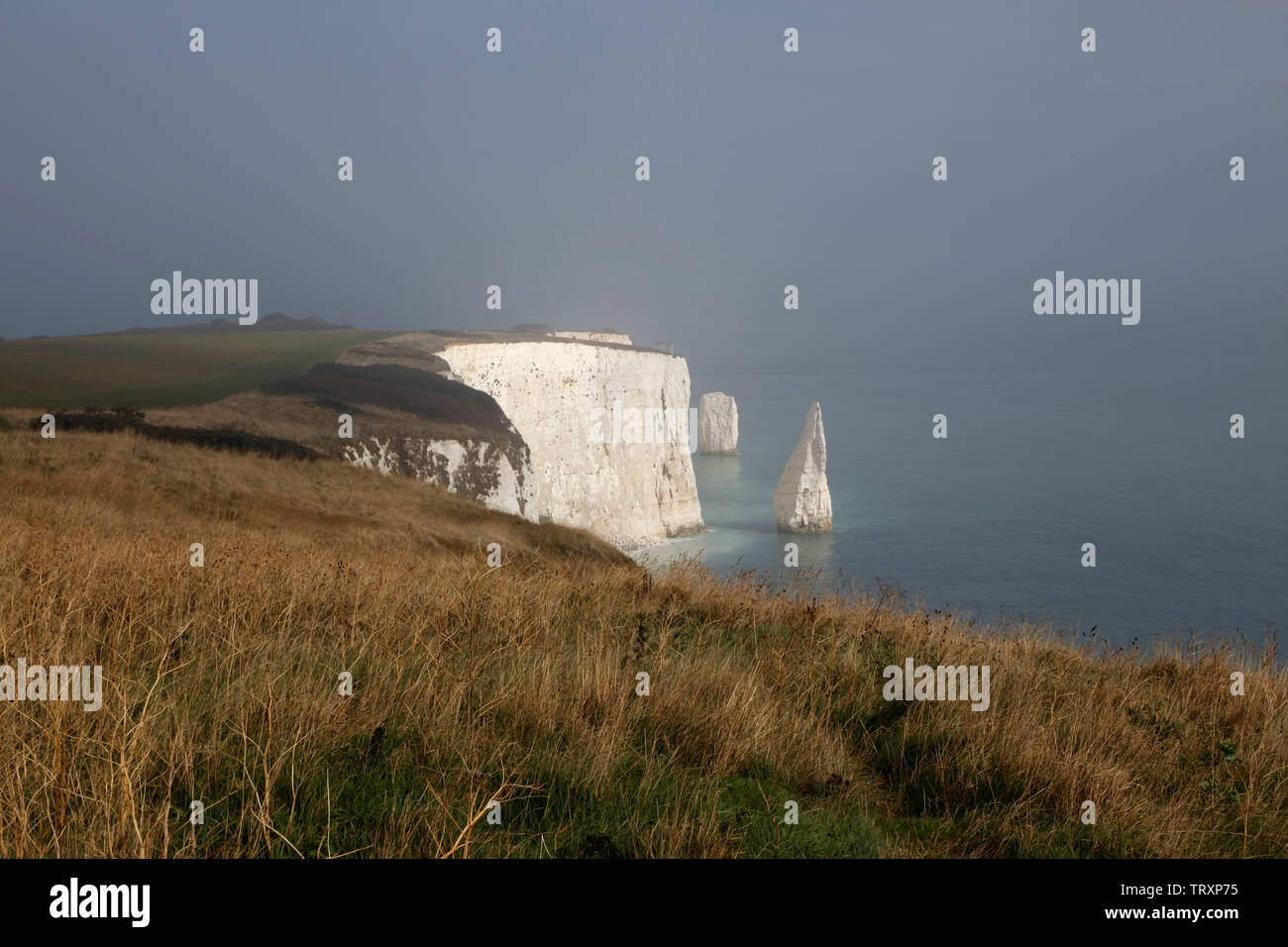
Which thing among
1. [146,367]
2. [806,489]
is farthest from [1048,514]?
[146,367]

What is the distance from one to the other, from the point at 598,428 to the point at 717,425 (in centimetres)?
8557

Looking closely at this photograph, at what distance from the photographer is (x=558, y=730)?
443 centimetres

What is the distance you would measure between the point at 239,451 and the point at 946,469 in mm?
121585

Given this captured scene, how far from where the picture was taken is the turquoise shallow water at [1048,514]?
70.1 metres

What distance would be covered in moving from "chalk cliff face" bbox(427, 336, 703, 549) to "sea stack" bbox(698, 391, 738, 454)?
68053mm

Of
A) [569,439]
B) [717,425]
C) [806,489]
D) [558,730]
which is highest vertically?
[717,425]

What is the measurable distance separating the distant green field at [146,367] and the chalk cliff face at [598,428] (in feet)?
39.1
